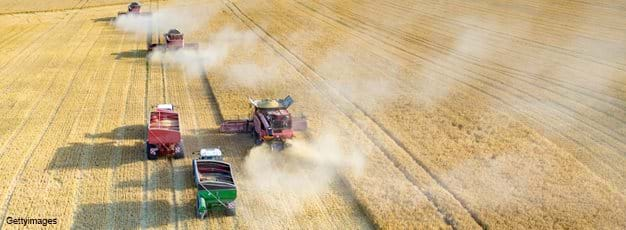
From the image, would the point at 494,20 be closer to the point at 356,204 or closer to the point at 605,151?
the point at 605,151

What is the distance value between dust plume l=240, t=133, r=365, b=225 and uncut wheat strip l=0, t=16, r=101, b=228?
303 inches

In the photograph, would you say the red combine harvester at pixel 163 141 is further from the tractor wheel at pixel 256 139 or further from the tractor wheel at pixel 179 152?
the tractor wheel at pixel 256 139

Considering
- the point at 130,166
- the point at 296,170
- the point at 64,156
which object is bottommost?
the point at 64,156

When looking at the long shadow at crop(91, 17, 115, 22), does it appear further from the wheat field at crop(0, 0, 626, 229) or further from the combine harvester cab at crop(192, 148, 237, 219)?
the combine harvester cab at crop(192, 148, 237, 219)

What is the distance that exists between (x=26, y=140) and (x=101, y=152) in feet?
12.2

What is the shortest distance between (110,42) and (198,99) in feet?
60.3

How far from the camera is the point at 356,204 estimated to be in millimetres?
19109

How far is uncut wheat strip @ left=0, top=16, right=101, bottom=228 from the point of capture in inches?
808

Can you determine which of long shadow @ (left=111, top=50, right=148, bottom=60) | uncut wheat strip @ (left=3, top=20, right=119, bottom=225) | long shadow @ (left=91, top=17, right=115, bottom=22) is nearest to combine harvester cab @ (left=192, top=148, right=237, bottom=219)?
uncut wheat strip @ (left=3, top=20, right=119, bottom=225)

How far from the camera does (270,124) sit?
22.9 m

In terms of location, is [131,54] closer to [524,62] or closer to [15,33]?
[15,33]

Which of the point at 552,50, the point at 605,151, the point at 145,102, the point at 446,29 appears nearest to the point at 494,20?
the point at 446,29

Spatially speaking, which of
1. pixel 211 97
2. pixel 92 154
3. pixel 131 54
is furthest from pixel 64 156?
pixel 131 54

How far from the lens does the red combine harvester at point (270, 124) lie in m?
22.8
